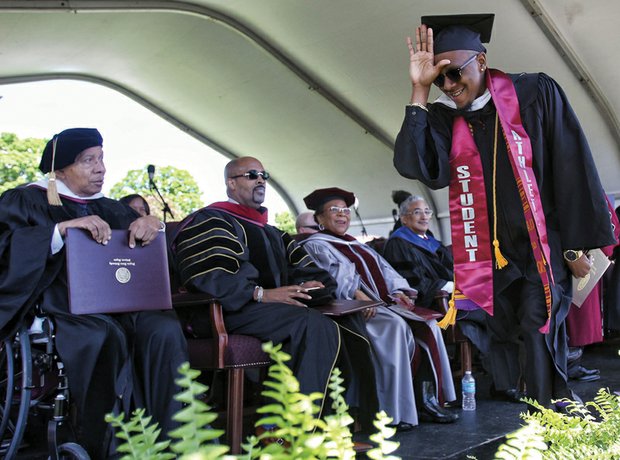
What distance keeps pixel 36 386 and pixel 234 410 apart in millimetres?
856

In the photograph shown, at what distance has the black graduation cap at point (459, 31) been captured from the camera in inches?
103

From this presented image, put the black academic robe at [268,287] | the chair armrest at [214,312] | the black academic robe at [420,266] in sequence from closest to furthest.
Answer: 1. the chair armrest at [214,312]
2. the black academic robe at [268,287]
3. the black academic robe at [420,266]

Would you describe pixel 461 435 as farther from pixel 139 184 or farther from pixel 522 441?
pixel 139 184

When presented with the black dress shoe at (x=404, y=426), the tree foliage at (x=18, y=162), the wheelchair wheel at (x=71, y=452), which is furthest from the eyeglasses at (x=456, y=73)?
the tree foliage at (x=18, y=162)

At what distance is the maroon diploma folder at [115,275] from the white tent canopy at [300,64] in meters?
4.97

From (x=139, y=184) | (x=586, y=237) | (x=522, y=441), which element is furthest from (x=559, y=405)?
(x=139, y=184)

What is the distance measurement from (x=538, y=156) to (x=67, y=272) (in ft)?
6.04

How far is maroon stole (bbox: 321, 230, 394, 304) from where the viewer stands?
4.87 m

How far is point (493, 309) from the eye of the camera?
2.69 meters

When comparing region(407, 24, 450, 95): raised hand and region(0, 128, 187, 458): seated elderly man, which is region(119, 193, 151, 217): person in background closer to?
region(0, 128, 187, 458): seated elderly man

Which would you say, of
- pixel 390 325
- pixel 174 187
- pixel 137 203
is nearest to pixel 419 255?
pixel 390 325

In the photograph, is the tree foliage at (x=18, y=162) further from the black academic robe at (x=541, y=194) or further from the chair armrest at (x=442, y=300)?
the black academic robe at (x=541, y=194)

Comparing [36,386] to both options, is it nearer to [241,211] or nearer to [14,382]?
[14,382]

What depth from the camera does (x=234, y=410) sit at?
3297mm
